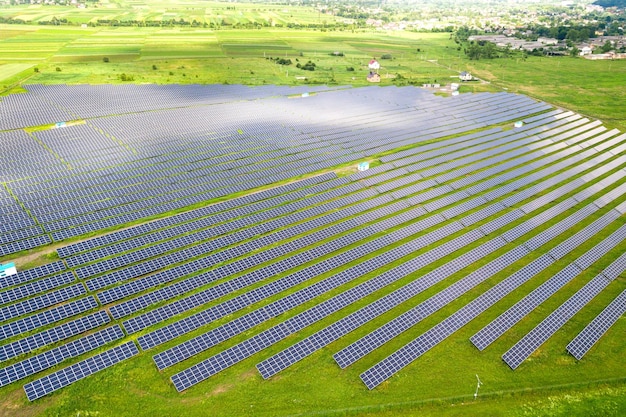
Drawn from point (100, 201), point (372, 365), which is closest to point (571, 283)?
point (372, 365)

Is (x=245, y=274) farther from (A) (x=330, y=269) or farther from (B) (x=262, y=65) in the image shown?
(B) (x=262, y=65)

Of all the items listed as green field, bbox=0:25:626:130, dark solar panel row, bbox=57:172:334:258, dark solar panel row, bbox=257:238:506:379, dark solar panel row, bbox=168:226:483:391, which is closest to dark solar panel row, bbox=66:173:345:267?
dark solar panel row, bbox=57:172:334:258

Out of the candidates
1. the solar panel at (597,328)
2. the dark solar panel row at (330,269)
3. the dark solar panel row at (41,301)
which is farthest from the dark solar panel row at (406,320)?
the dark solar panel row at (41,301)

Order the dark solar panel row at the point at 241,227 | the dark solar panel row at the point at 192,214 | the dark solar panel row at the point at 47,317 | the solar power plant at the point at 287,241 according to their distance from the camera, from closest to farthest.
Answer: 1. the dark solar panel row at the point at 47,317
2. the solar power plant at the point at 287,241
3. the dark solar panel row at the point at 241,227
4. the dark solar panel row at the point at 192,214

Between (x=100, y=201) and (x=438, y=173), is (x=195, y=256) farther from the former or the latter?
(x=438, y=173)

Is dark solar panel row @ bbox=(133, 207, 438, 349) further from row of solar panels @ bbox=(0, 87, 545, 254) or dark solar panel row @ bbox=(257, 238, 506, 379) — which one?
row of solar panels @ bbox=(0, 87, 545, 254)

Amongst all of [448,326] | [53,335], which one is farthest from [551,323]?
[53,335]

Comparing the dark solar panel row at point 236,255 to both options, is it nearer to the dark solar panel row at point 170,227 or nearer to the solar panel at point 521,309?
the dark solar panel row at point 170,227
